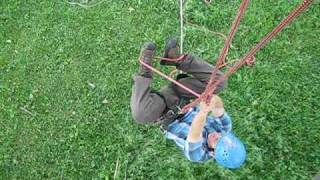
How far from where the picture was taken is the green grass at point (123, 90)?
4727 millimetres

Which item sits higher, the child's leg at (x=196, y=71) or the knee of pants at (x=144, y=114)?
the child's leg at (x=196, y=71)

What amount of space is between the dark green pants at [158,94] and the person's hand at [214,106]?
0.29 m

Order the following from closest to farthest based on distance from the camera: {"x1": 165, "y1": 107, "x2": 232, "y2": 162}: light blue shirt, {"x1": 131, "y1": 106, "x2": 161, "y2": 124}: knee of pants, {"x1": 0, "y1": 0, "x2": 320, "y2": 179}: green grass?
{"x1": 165, "y1": 107, "x2": 232, "y2": 162}: light blue shirt
{"x1": 131, "y1": 106, "x2": 161, "y2": 124}: knee of pants
{"x1": 0, "y1": 0, "x2": 320, "y2": 179}: green grass

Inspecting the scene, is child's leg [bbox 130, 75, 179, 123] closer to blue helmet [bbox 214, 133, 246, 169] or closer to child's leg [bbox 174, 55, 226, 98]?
child's leg [bbox 174, 55, 226, 98]

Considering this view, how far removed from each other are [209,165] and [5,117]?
2198 millimetres

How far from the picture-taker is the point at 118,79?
5273 mm

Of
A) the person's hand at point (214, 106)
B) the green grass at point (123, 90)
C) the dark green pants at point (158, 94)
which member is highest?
the person's hand at point (214, 106)

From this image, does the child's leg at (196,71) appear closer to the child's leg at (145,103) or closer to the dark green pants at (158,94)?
the dark green pants at (158,94)

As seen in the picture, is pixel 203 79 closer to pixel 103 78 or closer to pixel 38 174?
pixel 103 78

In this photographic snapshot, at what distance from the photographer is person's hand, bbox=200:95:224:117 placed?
3.30 metres

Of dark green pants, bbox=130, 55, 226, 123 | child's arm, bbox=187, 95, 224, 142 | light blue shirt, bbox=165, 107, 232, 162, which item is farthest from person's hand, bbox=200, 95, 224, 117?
dark green pants, bbox=130, 55, 226, 123

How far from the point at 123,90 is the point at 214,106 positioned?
1.85m

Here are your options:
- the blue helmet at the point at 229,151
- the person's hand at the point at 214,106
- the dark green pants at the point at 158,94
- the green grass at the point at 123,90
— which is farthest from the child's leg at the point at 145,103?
the green grass at the point at 123,90

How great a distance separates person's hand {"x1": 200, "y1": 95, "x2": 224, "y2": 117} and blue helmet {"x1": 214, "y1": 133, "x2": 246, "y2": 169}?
0.20 meters
